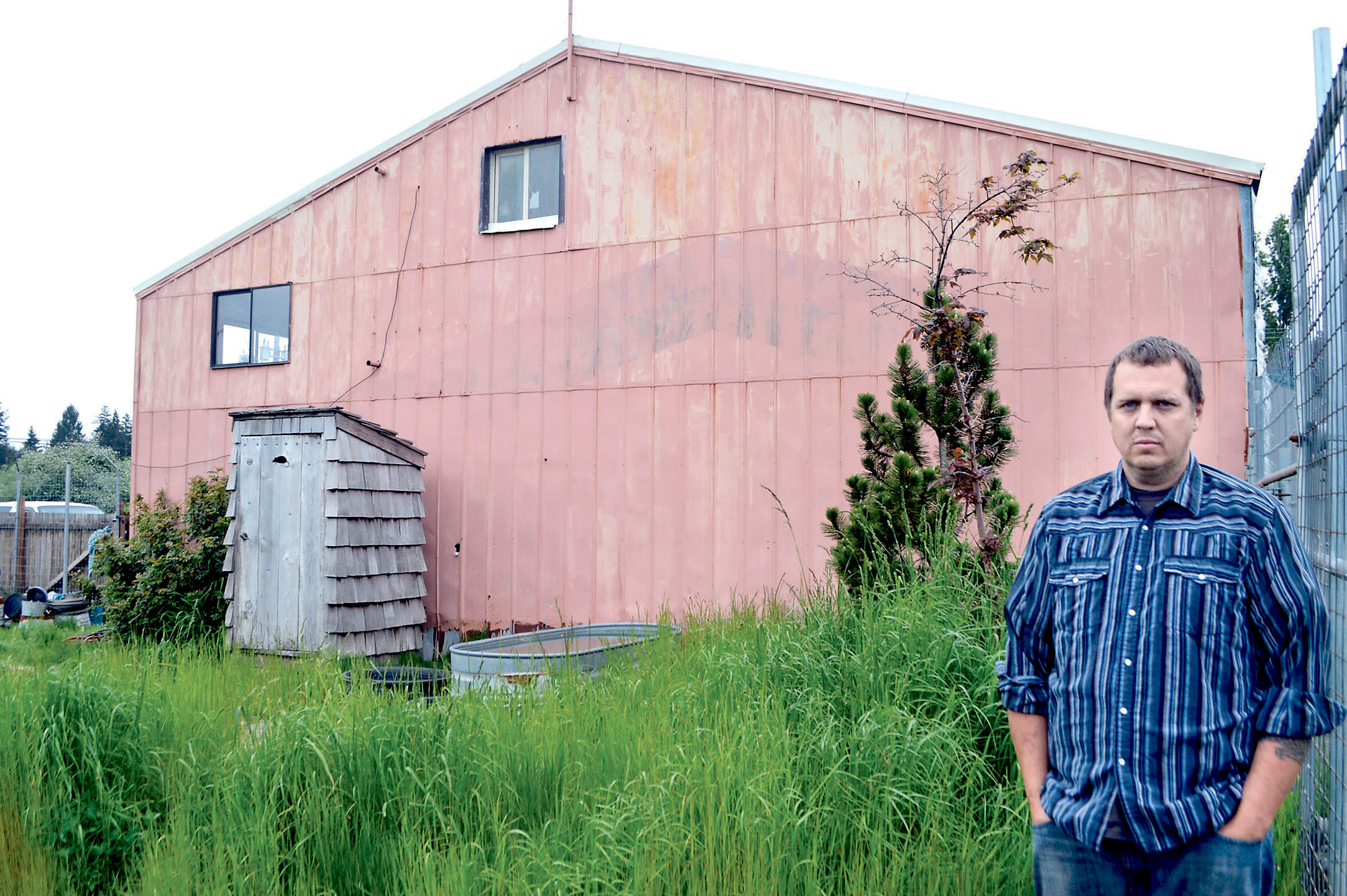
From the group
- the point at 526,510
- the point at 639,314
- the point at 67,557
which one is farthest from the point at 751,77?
the point at 67,557

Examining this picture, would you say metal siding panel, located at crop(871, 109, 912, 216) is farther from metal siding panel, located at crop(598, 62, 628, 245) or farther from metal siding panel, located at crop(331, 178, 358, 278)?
metal siding panel, located at crop(331, 178, 358, 278)

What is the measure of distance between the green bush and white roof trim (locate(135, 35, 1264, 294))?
324cm

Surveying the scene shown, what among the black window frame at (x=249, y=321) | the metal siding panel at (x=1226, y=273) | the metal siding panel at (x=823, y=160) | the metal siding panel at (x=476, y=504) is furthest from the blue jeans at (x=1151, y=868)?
the black window frame at (x=249, y=321)

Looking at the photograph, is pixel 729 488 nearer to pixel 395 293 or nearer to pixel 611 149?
pixel 611 149

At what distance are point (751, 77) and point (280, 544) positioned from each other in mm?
6113

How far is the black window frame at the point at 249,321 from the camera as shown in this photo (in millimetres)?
10547

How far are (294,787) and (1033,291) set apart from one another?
646cm

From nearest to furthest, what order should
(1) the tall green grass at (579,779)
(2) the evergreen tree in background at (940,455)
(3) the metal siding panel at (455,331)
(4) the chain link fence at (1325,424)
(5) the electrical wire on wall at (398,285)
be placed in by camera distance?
(4) the chain link fence at (1325,424) < (1) the tall green grass at (579,779) < (2) the evergreen tree in background at (940,455) < (3) the metal siding panel at (455,331) < (5) the electrical wire on wall at (398,285)

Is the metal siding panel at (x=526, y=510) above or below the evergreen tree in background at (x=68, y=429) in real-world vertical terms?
below

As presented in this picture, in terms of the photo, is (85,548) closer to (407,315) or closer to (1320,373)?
(407,315)

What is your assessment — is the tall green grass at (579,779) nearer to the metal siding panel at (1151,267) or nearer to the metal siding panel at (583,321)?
the metal siding panel at (1151,267)

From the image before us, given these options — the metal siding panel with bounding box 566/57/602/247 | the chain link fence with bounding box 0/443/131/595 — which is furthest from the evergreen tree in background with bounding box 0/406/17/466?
the metal siding panel with bounding box 566/57/602/247

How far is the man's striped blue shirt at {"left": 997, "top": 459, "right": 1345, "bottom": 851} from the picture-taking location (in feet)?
6.02

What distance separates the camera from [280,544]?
8.40 metres
